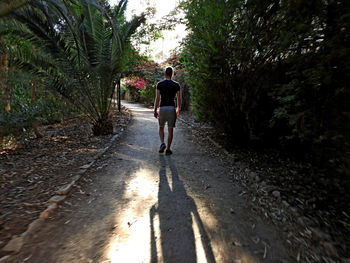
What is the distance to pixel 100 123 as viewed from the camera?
7316 millimetres

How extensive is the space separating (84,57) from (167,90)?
3.18 m

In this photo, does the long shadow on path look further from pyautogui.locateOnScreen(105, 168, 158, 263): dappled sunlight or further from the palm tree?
the palm tree

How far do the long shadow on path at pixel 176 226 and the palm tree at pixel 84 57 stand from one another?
14.1 ft

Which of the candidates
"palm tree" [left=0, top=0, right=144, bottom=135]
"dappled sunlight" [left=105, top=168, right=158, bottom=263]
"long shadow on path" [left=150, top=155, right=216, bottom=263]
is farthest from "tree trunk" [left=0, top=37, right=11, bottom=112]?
"long shadow on path" [left=150, top=155, right=216, bottom=263]

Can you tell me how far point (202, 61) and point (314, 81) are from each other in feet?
10.1

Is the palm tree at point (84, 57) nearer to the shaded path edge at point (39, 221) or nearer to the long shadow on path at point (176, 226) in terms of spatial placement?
the shaded path edge at point (39, 221)

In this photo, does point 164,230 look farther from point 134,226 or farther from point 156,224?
point 134,226

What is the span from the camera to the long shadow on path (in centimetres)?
198


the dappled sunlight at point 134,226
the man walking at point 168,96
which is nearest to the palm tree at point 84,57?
the man walking at point 168,96

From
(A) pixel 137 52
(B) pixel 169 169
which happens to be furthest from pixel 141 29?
(B) pixel 169 169

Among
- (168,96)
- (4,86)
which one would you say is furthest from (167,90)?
(4,86)

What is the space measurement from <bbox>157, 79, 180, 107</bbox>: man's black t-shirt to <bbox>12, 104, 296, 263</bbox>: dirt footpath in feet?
5.53

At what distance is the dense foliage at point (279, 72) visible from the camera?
216 centimetres

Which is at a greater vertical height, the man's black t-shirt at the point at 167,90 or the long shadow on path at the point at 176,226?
the man's black t-shirt at the point at 167,90
